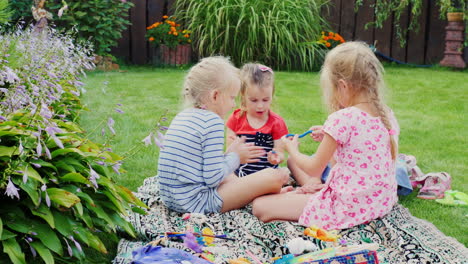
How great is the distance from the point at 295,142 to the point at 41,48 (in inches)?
73.1

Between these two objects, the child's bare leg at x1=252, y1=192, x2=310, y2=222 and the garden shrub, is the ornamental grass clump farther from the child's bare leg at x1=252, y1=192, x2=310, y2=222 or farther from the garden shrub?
the garden shrub

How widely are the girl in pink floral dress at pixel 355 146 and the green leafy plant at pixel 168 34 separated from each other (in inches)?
243

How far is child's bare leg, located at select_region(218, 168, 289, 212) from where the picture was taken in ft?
10.4

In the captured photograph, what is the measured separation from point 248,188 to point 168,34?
6.21 m

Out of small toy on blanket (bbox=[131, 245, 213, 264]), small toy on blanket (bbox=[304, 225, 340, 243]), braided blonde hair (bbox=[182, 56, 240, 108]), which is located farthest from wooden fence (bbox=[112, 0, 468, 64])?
small toy on blanket (bbox=[131, 245, 213, 264])

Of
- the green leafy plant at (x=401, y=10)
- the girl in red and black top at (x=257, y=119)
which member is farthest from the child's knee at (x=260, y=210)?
the green leafy plant at (x=401, y=10)

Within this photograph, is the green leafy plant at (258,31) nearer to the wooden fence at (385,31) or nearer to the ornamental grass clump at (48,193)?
the wooden fence at (385,31)

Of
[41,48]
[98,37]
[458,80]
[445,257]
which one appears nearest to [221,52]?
[98,37]

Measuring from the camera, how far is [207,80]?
314cm

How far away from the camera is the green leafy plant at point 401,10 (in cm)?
921

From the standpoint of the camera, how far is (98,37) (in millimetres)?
8586

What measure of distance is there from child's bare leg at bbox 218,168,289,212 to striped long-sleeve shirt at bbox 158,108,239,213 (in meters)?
0.07

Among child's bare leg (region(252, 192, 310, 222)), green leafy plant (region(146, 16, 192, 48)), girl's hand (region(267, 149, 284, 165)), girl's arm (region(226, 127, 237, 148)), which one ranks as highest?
green leafy plant (region(146, 16, 192, 48))

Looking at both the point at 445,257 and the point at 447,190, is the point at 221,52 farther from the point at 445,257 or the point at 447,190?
the point at 445,257
